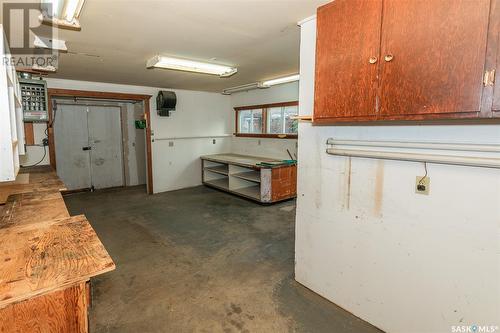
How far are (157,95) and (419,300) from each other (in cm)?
547

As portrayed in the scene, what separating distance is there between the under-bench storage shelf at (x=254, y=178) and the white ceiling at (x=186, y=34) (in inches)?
68.0

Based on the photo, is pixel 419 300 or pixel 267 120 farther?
pixel 267 120

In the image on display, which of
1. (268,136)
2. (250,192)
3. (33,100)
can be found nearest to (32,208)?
(33,100)

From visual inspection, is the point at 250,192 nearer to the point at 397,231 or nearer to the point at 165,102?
the point at 165,102

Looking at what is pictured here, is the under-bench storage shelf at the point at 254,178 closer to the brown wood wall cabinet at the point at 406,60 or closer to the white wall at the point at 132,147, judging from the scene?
the white wall at the point at 132,147

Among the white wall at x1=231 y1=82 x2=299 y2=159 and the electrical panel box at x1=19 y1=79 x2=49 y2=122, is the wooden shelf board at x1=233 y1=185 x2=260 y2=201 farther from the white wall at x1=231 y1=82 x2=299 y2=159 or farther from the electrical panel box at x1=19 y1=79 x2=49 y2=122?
the electrical panel box at x1=19 y1=79 x2=49 y2=122

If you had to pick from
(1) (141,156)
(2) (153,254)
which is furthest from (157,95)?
(2) (153,254)

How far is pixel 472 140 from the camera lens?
4.48ft

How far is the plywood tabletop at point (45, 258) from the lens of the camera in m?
1.03

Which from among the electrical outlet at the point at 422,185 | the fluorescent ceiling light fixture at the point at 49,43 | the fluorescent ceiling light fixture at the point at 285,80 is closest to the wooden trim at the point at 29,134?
the fluorescent ceiling light fixture at the point at 49,43

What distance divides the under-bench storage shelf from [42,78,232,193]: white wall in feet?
1.14

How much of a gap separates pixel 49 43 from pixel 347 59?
276 cm

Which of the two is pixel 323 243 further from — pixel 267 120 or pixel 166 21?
pixel 267 120

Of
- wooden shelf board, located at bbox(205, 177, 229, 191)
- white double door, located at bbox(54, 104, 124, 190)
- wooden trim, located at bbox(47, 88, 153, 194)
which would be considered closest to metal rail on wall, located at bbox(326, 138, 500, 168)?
wooden shelf board, located at bbox(205, 177, 229, 191)
